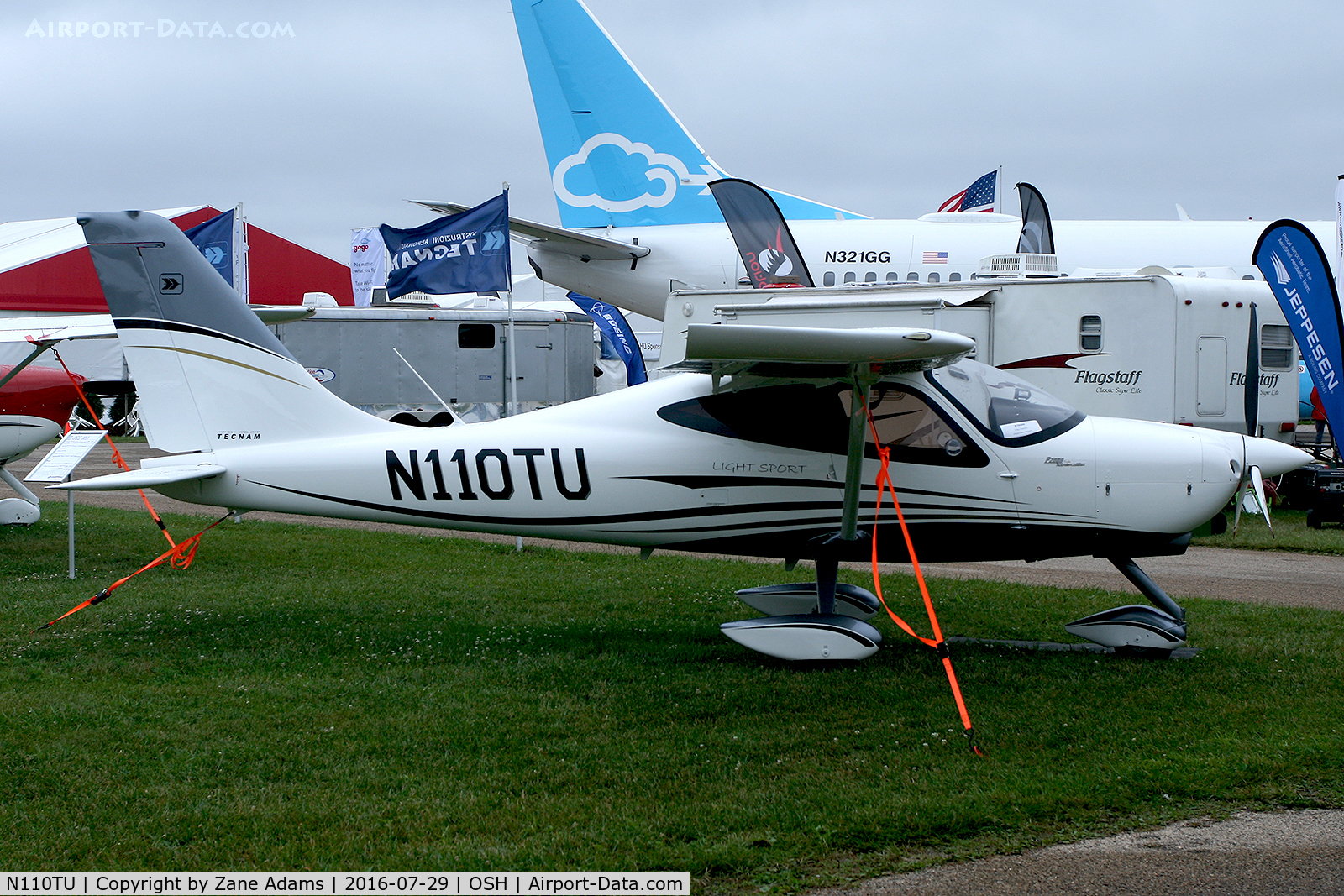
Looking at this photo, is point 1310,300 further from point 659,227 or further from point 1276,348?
point 659,227

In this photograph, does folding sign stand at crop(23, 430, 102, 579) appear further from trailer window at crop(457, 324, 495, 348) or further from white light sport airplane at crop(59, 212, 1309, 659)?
trailer window at crop(457, 324, 495, 348)

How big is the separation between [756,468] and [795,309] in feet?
18.1

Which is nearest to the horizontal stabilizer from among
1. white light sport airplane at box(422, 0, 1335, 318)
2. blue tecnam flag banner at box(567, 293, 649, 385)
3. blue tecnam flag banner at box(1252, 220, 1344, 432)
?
blue tecnam flag banner at box(1252, 220, 1344, 432)

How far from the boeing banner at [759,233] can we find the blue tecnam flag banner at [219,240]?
6853 millimetres

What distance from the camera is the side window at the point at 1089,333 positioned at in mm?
12461

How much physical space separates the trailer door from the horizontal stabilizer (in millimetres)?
10491

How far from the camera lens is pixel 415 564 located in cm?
1068

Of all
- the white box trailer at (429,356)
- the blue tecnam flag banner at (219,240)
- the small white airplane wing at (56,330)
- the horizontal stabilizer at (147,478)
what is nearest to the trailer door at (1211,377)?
the horizontal stabilizer at (147,478)

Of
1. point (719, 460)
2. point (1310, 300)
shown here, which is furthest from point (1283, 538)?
point (719, 460)

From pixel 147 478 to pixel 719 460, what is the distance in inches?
141

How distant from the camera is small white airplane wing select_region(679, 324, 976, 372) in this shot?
17.6 ft

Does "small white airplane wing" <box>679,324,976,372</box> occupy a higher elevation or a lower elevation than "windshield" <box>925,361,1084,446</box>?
higher

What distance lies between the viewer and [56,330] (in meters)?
11.4

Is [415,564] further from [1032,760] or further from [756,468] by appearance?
[1032,760]
